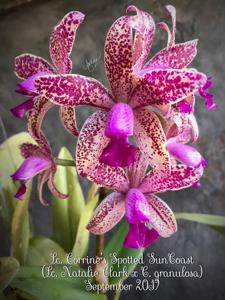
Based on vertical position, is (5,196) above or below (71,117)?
below

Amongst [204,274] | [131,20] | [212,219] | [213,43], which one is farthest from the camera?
[204,274]

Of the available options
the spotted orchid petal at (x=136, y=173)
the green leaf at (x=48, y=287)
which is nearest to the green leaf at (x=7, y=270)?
the green leaf at (x=48, y=287)

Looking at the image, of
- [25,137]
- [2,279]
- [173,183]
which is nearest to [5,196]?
[25,137]

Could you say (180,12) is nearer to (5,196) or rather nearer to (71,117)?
(71,117)

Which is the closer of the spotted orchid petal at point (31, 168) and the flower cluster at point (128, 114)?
the flower cluster at point (128, 114)

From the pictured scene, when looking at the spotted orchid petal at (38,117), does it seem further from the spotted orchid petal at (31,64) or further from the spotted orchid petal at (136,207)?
the spotted orchid petal at (136,207)

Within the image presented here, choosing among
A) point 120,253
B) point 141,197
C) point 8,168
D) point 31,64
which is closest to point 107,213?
point 141,197

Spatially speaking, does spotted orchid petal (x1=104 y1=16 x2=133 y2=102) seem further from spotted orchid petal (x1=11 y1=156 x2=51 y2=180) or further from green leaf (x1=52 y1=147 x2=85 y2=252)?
green leaf (x1=52 y1=147 x2=85 y2=252)

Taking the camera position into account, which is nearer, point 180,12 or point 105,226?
point 105,226
